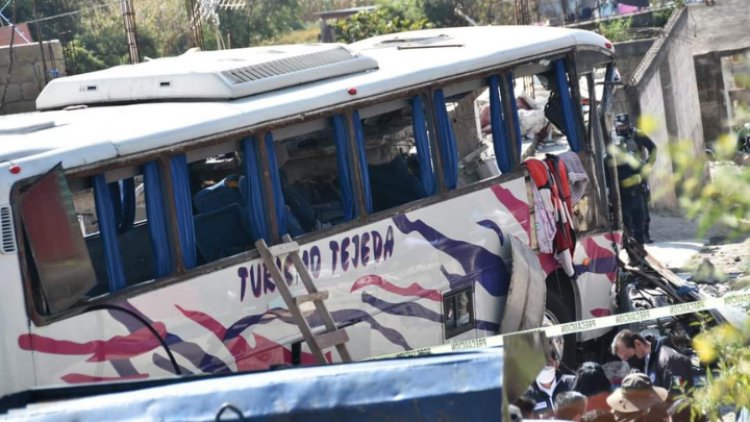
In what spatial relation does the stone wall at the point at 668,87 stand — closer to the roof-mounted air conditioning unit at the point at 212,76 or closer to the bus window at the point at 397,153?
the bus window at the point at 397,153

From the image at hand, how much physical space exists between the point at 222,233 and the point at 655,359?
10.8 feet

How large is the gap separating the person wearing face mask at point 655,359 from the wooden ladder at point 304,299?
2339 millimetres

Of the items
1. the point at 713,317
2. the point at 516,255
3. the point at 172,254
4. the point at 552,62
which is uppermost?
the point at 552,62

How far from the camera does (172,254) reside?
24.8 feet

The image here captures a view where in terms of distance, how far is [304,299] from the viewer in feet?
25.7

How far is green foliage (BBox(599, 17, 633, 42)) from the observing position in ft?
79.3

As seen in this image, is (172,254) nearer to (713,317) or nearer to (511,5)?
(713,317)

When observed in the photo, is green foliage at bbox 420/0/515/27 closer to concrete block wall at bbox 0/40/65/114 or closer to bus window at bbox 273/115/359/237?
concrete block wall at bbox 0/40/65/114

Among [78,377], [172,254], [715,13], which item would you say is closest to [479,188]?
[172,254]

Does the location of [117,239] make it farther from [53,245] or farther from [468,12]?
[468,12]

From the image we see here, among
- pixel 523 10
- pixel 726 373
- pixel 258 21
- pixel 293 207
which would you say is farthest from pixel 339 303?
pixel 258 21

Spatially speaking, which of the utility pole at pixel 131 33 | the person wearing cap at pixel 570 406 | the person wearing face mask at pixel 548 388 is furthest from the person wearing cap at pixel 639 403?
the utility pole at pixel 131 33

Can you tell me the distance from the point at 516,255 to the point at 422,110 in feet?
4.39

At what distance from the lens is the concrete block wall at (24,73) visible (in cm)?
1612
